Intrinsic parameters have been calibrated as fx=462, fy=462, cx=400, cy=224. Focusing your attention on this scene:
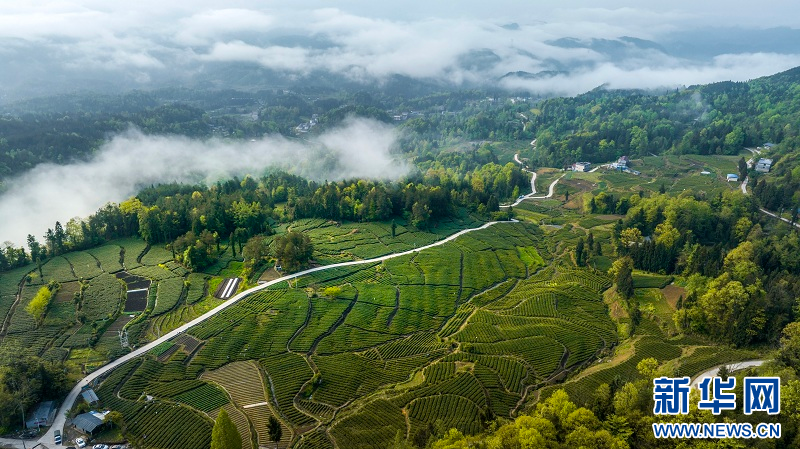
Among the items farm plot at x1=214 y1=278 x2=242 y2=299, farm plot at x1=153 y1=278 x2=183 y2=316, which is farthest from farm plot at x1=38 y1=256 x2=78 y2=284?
farm plot at x1=214 y1=278 x2=242 y2=299

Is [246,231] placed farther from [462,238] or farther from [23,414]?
[23,414]

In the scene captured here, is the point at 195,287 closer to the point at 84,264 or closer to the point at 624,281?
the point at 84,264

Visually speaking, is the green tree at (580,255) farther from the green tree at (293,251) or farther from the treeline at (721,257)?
the green tree at (293,251)

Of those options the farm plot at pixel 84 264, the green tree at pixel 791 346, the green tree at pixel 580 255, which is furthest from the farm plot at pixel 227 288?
the green tree at pixel 791 346

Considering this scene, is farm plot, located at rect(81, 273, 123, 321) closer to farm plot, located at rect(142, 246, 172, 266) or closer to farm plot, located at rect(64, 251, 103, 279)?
farm plot, located at rect(64, 251, 103, 279)

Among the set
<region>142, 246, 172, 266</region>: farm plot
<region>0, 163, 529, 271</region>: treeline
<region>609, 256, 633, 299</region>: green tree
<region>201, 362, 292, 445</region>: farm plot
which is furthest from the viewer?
<region>0, 163, 529, 271</region>: treeline
